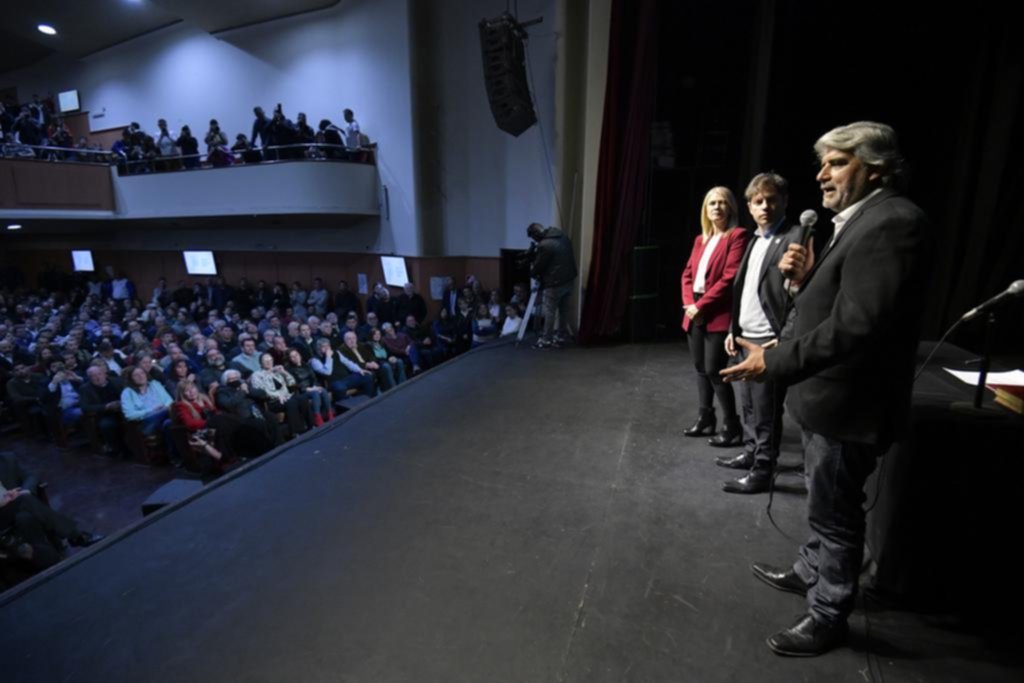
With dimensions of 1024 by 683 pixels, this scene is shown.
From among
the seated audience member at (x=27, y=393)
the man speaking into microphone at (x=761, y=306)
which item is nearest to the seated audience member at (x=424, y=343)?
the seated audience member at (x=27, y=393)

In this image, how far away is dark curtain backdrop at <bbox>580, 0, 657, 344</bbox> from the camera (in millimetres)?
4285

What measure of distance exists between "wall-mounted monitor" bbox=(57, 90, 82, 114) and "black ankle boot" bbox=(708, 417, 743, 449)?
15546 millimetres

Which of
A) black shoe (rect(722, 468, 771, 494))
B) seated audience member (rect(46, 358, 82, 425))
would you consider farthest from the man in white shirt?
seated audience member (rect(46, 358, 82, 425))

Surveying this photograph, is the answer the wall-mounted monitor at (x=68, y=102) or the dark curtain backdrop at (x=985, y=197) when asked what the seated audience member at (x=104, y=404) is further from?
the wall-mounted monitor at (x=68, y=102)

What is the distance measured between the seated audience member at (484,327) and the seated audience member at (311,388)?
192cm

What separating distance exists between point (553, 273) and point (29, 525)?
385 cm

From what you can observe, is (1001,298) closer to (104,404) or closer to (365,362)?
(365,362)

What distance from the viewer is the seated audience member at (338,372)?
15.9 feet

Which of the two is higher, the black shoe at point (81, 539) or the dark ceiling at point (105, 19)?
the dark ceiling at point (105, 19)

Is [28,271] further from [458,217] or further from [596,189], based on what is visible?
[596,189]

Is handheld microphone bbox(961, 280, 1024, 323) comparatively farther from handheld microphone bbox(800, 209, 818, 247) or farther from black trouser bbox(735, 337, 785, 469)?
black trouser bbox(735, 337, 785, 469)

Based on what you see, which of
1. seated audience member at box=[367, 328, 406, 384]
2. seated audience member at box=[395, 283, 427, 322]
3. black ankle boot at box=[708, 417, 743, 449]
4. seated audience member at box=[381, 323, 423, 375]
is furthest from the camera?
seated audience member at box=[395, 283, 427, 322]

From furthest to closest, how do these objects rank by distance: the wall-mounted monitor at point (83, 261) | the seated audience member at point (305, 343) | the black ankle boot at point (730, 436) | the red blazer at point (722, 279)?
the wall-mounted monitor at point (83, 261), the seated audience member at point (305, 343), the black ankle boot at point (730, 436), the red blazer at point (722, 279)

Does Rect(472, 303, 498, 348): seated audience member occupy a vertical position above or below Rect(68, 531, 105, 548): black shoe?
above
